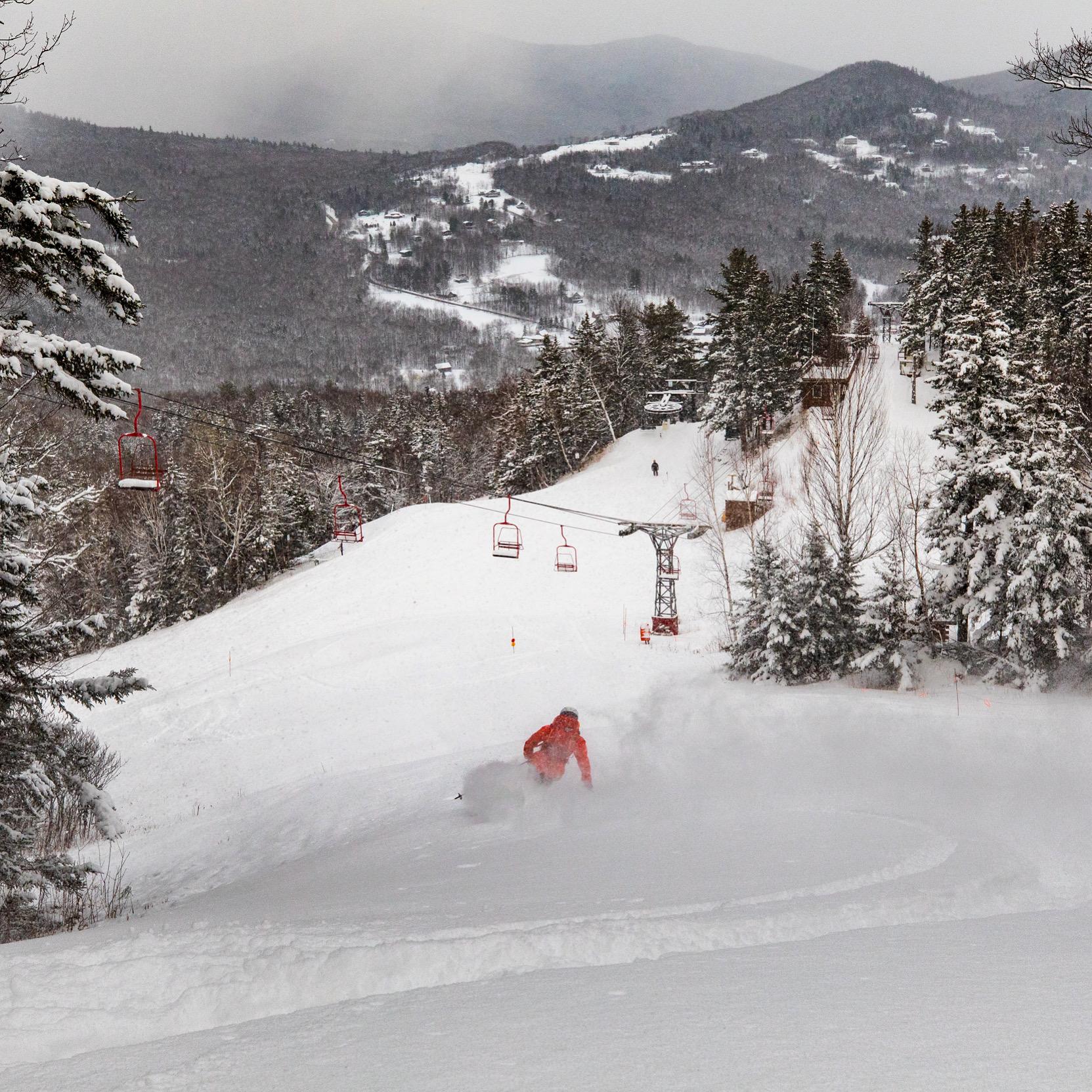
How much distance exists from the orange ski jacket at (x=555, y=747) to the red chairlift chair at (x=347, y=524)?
1967 centimetres

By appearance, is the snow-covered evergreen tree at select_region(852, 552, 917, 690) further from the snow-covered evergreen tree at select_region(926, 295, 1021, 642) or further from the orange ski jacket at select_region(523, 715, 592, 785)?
the orange ski jacket at select_region(523, 715, 592, 785)

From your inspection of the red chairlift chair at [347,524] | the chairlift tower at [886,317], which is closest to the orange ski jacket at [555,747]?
the red chairlift chair at [347,524]

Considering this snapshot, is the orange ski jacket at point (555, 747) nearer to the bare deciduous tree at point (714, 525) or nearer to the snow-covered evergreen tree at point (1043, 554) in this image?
the snow-covered evergreen tree at point (1043, 554)

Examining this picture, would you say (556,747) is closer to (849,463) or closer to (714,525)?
(849,463)

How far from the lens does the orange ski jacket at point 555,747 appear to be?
40.4 ft

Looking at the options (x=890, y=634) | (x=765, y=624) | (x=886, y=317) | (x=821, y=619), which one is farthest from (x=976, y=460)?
(x=886, y=317)

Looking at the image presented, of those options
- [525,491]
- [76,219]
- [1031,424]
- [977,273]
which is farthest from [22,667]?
[977,273]

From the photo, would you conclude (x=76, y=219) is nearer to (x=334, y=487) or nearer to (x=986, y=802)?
(x=986, y=802)

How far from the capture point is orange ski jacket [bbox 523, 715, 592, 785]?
40.4 ft

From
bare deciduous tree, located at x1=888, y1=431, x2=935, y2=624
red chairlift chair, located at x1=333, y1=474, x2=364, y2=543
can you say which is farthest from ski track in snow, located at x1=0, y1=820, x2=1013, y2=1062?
red chairlift chair, located at x1=333, y1=474, x2=364, y2=543

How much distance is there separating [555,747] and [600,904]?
5.79 meters

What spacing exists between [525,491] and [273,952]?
58.9 metres

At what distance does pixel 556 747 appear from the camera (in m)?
12.4

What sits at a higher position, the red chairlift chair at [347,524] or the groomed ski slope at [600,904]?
the red chairlift chair at [347,524]
